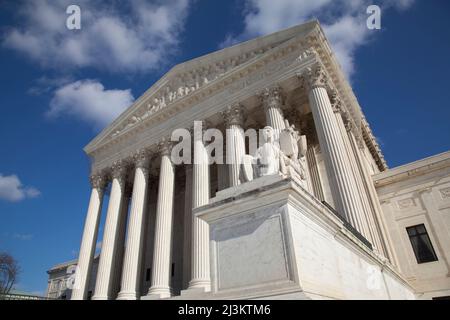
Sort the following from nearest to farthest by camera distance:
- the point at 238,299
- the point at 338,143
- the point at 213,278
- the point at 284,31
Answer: the point at 238,299 → the point at 213,278 → the point at 338,143 → the point at 284,31

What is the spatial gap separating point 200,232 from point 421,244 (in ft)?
45.2

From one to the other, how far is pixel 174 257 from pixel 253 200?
2208cm

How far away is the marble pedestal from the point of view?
13.8 feet

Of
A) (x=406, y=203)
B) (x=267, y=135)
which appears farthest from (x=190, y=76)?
(x=267, y=135)

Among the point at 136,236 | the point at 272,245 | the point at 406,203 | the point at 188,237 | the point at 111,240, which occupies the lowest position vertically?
the point at 272,245

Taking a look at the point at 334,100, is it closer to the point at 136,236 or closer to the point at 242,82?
the point at 242,82

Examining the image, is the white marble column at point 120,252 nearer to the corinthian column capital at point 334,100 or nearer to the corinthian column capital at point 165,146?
the corinthian column capital at point 165,146

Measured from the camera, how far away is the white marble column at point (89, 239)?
903 inches

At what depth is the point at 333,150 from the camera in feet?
50.0

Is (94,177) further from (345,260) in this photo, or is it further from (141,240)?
(345,260)

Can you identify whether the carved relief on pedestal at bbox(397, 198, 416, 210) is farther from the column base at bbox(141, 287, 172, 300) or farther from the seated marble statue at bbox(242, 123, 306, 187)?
the seated marble statue at bbox(242, 123, 306, 187)

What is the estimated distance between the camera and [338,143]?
50.9ft

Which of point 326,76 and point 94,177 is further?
point 94,177

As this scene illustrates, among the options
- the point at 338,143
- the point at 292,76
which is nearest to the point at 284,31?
the point at 292,76
